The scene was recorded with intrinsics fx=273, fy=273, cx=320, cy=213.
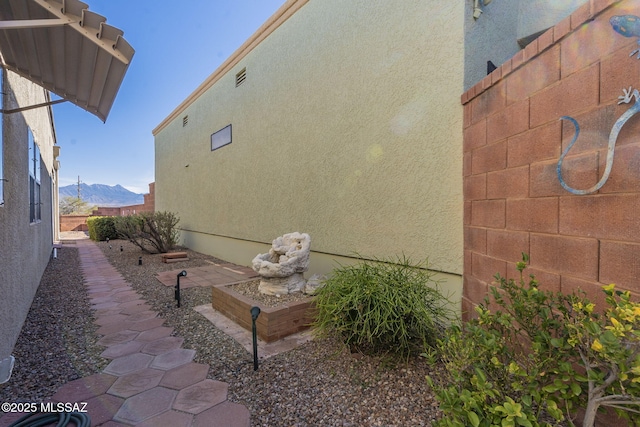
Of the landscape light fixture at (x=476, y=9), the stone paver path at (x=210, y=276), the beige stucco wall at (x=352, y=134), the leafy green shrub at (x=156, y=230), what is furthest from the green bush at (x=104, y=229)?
the landscape light fixture at (x=476, y=9)

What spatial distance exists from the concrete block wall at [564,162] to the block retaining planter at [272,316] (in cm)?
191

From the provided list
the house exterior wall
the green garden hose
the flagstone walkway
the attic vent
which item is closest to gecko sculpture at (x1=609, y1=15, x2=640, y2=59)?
the flagstone walkway

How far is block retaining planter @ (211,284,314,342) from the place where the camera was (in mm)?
3070

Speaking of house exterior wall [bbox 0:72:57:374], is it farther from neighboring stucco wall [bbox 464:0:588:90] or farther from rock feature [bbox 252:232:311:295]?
neighboring stucco wall [bbox 464:0:588:90]

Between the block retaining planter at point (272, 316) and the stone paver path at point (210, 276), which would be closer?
the block retaining planter at point (272, 316)

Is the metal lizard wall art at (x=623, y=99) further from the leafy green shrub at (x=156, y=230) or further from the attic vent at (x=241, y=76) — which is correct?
the leafy green shrub at (x=156, y=230)

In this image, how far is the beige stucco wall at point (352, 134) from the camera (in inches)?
126

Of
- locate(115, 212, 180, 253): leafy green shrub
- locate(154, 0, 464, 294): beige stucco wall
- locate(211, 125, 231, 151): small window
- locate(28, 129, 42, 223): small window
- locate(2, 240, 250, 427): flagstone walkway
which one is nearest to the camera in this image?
locate(2, 240, 250, 427): flagstone walkway

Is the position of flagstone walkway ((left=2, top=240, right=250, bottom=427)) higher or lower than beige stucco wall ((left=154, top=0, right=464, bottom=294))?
lower

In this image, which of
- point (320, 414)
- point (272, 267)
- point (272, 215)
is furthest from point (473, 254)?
point (272, 215)

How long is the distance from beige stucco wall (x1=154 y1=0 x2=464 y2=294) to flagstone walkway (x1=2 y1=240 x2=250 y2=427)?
2.59m

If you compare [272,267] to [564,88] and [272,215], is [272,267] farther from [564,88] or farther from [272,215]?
[564,88]

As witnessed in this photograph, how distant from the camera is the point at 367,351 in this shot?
264 cm

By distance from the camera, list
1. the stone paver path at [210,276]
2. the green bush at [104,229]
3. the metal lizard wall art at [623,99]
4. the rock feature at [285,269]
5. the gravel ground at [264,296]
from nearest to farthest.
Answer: the metal lizard wall art at [623,99], the gravel ground at [264,296], the rock feature at [285,269], the stone paver path at [210,276], the green bush at [104,229]
